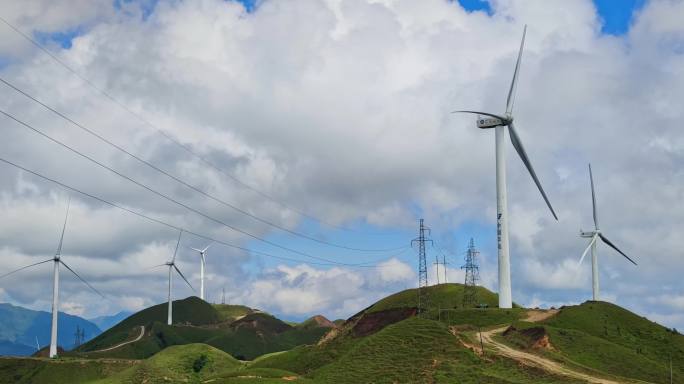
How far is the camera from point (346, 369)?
13788 centimetres

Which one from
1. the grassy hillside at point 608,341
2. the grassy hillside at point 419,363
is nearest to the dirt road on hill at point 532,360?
the grassy hillside at point 419,363

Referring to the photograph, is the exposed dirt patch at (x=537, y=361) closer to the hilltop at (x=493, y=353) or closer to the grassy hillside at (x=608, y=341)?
the hilltop at (x=493, y=353)

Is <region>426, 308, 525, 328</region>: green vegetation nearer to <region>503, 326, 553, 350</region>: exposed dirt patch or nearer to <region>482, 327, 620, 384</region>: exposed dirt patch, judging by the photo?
<region>503, 326, 553, 350</region>: exposed dirt patch

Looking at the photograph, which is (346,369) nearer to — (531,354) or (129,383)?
(531,354)

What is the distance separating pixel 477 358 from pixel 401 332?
21.5 m

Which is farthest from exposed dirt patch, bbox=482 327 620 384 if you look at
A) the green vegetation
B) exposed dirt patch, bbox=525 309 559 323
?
exposed dirt patch, bbox=525 309 559 323

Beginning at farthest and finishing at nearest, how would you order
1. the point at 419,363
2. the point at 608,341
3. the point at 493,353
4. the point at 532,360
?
1. the point at 608,341
2. the point at 493,353
3. the point at 532,360
4. the point at 419,363

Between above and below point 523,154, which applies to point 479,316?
below

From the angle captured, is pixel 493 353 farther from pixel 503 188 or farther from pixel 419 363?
pixel 503 188

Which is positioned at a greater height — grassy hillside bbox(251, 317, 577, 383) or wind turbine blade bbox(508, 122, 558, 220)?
wind turbine blade bbox(508, 122, 558, 220)

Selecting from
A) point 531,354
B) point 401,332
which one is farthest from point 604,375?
point 401,332

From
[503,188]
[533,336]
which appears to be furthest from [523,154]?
[533,336]

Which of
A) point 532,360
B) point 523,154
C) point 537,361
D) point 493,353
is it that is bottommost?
point 537,361

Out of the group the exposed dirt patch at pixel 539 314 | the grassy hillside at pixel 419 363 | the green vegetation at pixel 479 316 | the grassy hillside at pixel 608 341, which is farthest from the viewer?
the exposed dirt patch at pixel 539 314
